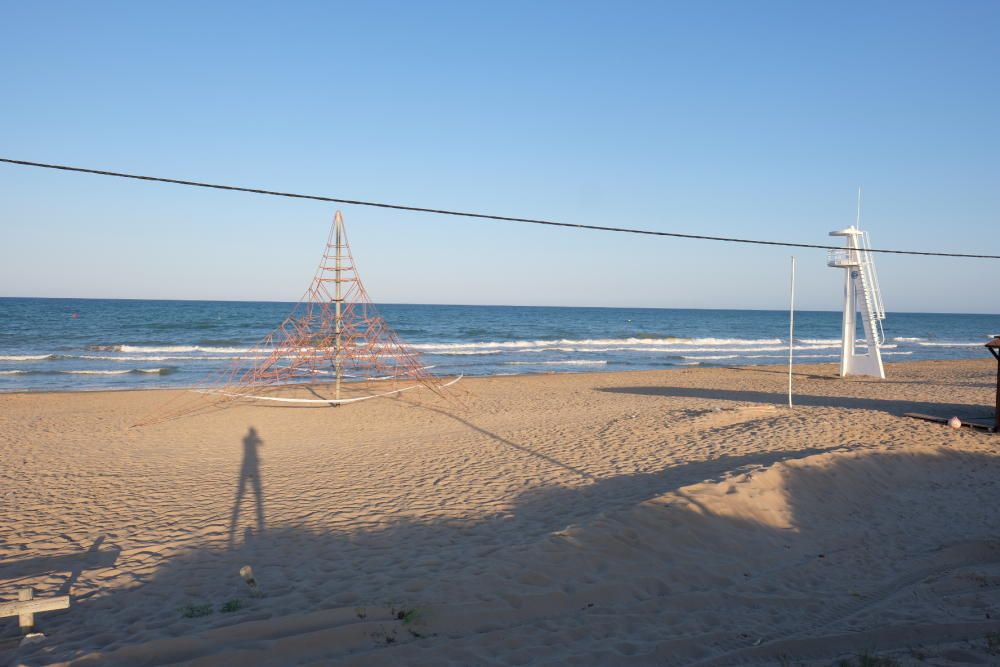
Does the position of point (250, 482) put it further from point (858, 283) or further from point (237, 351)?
point (237, 351)

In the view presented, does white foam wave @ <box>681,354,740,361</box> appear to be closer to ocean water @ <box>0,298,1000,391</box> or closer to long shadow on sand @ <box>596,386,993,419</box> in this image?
ocean water @ <box>0,298,1000,391</box>

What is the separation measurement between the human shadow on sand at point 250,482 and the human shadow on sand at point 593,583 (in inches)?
23.3

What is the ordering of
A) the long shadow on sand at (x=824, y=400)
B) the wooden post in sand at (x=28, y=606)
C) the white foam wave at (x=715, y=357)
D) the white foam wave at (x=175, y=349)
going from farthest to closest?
the white foam wave at (x=715, y=357) → the white foam wave at (x=175, y=349) → the long shadow on sand at (x=824, y=400) → the wooden post in sand at (x=28, y=606)

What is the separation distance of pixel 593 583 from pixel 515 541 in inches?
46.8

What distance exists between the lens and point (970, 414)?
40.1 feet

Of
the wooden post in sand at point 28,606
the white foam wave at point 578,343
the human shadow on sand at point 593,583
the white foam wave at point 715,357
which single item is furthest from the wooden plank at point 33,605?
the white foam wave at point 578,343

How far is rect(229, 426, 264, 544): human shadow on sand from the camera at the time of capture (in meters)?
7.03

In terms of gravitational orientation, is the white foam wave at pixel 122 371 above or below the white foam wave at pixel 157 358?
below

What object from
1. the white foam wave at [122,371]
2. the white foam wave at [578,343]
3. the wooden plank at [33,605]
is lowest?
the white foam wave at [122,371]

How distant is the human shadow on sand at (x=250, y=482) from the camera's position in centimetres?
703

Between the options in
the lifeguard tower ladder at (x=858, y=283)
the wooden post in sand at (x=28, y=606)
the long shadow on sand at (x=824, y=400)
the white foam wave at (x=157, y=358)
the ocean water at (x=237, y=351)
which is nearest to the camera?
the wooden post in sand at (x=28, y=606)

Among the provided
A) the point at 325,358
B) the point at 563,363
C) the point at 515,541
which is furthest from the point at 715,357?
the point at 515,541

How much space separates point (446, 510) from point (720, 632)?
363 cm

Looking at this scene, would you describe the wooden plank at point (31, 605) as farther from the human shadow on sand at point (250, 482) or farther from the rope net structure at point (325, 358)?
the rope net structure at point (325, 358)
